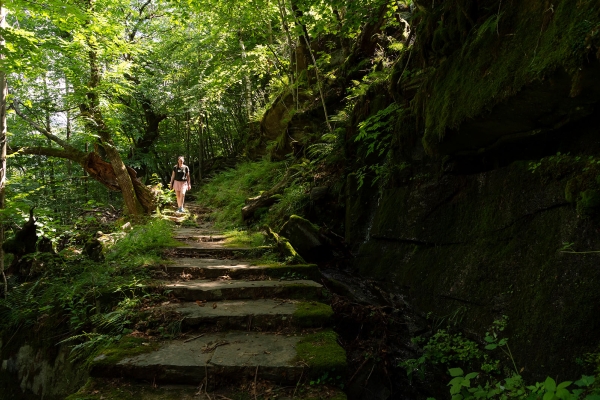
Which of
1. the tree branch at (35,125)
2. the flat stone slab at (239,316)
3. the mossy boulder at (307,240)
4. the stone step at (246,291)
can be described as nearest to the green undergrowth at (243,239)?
the mossy boulder at (307,240)

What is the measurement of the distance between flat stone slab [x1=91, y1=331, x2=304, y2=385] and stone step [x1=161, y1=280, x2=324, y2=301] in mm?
1149

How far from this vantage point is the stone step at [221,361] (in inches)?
117

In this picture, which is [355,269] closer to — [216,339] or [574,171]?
[216,339]

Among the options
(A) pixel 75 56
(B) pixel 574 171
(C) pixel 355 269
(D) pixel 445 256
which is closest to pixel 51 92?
(A) pixel 75 56

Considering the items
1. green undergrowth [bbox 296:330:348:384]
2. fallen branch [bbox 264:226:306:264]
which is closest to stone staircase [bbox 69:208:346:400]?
green undergrowth [bbox 296:330:348:384]

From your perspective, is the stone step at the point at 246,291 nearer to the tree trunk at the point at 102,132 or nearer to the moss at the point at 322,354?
the moss at the point at 322,354

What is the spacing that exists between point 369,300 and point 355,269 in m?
1.04

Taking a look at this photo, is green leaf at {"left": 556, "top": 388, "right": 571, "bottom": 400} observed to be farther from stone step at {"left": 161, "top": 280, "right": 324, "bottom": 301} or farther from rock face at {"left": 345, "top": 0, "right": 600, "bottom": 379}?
stone step at {"left": 161, "top": 280, "right": 324, "bottom": 301}

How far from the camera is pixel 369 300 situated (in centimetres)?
496

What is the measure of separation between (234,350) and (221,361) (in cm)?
24

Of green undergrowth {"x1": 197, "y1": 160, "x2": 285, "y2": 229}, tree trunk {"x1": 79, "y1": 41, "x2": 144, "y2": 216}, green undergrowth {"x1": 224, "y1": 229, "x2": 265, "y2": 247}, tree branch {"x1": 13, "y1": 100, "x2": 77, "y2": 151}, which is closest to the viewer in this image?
green undergrowth {"x1": 224, "y1": 229, "x2": 265, "y2": 247}

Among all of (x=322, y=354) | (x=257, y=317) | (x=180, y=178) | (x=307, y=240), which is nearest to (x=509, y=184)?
(x=322, y=354)

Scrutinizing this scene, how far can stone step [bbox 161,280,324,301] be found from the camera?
449cm

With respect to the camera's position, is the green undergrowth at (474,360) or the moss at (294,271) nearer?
the green undergrowth at (474,360)
